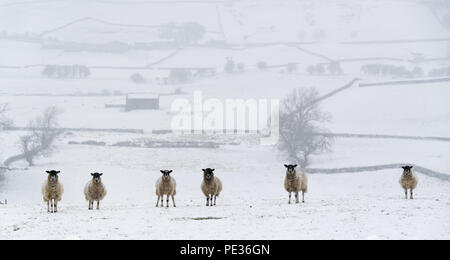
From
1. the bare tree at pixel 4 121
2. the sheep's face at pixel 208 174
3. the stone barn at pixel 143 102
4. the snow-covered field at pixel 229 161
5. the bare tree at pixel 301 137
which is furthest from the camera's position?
the stone barn at pixel 143 102

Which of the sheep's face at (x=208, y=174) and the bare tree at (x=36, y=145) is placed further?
the bare tree at (x=36, y=145)

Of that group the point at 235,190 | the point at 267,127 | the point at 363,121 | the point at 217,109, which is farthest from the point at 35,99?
the point at 235,190

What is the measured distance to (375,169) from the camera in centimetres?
7212

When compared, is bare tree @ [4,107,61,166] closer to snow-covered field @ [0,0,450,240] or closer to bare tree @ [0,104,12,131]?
snow-covered field @ [0,0,450,240]

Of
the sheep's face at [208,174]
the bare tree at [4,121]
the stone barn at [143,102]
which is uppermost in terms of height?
the stone barn at [143,102]

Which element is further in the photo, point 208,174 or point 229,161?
point 229,161

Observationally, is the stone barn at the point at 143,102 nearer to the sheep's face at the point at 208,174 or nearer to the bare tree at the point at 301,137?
the bare tree at the point at 301,137

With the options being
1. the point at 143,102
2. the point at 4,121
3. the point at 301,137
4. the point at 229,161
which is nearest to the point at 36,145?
the point at 4,121

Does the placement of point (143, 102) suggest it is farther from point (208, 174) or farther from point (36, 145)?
point (208, 174)

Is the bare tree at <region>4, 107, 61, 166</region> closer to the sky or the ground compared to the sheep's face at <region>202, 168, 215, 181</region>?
closer to the sky

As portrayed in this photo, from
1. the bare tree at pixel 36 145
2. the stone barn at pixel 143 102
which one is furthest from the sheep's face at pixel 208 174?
the stone barn at pixel 143 102

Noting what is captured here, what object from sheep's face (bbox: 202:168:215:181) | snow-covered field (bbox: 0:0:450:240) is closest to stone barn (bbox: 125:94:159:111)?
snow-covered field (bbox: 0:0:450:240)

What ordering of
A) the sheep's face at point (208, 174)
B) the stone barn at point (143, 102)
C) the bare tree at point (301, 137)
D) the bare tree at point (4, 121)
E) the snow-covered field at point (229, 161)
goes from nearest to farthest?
the snow-covered field at point (229, 161), the sheep's face at point (208, 174), the bare tree at point (4, 121), the bare tree at point (301, 137), the stone barn at point (143, 102)

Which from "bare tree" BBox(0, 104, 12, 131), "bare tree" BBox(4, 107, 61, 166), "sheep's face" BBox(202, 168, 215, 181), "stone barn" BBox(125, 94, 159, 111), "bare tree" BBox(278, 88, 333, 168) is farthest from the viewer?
"stone barn" BBox(125, 94, 159, 111)
